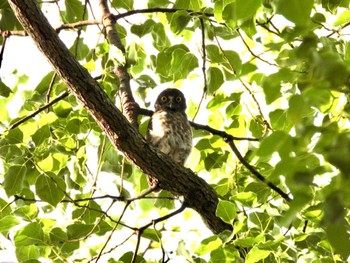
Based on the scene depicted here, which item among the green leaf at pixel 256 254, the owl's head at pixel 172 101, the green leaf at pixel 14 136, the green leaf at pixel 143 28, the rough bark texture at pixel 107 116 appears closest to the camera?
the green leaf at pixel 256 254

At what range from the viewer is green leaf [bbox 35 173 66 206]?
2.54 meters

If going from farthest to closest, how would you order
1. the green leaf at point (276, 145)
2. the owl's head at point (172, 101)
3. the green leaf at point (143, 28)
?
the owl's head at point (172, 101) → the green leaf at point (143, 28) → the green leaf at point (276, 145)

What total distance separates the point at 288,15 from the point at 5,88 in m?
2.25

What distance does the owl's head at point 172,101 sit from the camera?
4457mm

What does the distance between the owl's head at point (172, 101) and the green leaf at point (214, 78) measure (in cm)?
Result: 165

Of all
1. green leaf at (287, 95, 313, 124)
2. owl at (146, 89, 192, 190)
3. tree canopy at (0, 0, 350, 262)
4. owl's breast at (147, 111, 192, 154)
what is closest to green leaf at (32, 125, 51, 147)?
tree canopy at (0, 0, 350, 262)

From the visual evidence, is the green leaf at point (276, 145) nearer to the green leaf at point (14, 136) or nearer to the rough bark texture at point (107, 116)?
the rough bark texture at point (107, 116)

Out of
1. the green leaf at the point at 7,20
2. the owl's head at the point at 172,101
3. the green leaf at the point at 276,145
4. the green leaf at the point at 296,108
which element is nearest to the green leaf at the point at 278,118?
the green leaf at the point at 7,20

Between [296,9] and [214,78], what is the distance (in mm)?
2030

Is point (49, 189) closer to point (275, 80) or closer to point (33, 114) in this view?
point (33, 114)

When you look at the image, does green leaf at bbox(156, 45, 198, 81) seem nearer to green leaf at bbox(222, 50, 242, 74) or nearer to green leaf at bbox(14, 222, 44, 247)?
green leaf at bbox(222, 50, 242, 74)

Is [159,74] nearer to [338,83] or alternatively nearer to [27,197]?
[27,197]

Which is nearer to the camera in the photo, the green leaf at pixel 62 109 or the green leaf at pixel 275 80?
the green leaf at pixel 275 80

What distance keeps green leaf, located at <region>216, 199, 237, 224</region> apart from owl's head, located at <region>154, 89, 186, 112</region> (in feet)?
7.32
